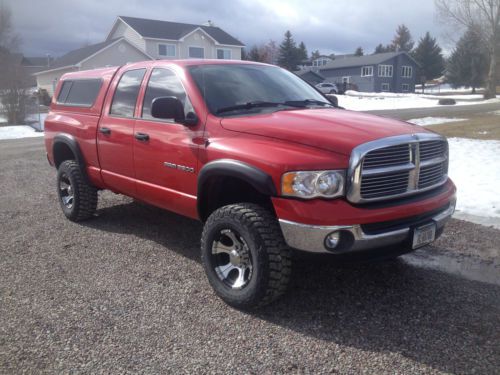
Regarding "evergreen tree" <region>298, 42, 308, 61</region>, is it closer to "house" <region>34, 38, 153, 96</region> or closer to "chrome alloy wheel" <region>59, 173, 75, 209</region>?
"house" <region>34, 38, 153, 96</region>

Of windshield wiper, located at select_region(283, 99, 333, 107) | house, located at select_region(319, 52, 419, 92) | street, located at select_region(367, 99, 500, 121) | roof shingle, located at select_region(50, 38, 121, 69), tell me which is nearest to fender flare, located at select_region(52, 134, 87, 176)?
windshield wiper, located at select_region(283, 99, 333, 107)

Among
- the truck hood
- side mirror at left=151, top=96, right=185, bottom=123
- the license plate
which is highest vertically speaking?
side mirror at left=151, top=96, right=185, bottom=123

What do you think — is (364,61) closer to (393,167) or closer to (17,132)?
(17,132)

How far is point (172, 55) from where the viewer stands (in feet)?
144

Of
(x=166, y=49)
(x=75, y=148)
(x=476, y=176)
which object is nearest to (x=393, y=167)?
A: (x=75, y=148)

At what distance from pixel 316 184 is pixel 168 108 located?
1.48 meters

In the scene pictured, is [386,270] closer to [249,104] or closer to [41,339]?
[249,104]

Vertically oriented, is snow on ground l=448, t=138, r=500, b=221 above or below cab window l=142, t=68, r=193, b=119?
below

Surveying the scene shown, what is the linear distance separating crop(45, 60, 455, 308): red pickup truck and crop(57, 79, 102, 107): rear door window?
1.52 feet

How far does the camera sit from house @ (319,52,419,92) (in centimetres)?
5953

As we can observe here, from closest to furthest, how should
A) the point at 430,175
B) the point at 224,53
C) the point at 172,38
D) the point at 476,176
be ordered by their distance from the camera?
the point at 430,175, the point at 476,176, the point at 172,38, the point at 224,53

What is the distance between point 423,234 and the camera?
3395 mm

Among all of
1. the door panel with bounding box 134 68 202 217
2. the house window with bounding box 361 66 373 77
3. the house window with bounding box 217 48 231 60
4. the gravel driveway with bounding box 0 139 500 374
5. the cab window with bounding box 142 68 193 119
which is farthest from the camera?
the house window with bounding box 361 66 373 77

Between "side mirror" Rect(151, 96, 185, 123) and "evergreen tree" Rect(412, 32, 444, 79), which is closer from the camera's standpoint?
"side mirror" Rect(151, 96, 185, 123)
